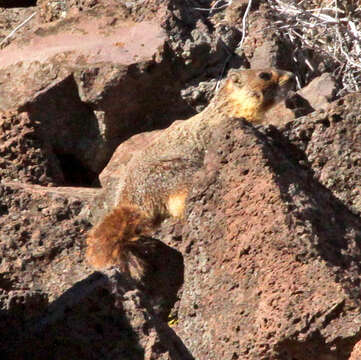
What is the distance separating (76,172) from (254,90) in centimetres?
151

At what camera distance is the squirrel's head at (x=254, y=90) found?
27.7 feet

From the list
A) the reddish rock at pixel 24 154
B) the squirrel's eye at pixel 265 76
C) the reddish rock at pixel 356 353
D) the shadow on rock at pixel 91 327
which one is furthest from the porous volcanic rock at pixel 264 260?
the squirrel's eye at pixel 265 76

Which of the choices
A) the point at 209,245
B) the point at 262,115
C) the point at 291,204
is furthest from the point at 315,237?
the point at 262,115

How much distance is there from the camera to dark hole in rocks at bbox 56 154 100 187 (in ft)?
26.7

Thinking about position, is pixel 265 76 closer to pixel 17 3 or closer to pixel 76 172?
pixel 76 172

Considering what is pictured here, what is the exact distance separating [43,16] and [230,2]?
56.1 inches

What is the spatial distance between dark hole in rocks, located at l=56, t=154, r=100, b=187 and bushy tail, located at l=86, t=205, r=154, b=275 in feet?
4.79

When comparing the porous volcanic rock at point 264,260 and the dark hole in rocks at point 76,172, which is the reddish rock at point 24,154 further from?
the porous volcanic rock at point 264,260

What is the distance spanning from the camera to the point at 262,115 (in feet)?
28.9

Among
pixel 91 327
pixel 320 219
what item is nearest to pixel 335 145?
pixel 320 219

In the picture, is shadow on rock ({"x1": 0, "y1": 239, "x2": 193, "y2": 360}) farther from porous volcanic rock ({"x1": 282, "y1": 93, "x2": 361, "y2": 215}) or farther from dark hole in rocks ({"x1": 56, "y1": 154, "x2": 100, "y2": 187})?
dark hole in rocks ({"x1": 56, "y1": 154, "x2": 100, "y2": 187})

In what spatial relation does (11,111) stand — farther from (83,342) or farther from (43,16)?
(83,342)

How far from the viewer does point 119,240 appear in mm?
6242

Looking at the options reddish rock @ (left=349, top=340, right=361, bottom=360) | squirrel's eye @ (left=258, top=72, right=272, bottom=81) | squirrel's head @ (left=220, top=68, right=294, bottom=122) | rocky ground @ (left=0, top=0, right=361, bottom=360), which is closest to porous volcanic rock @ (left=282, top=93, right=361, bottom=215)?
rocky ground @ (left=0, top=0, right=361, bottom=360)
